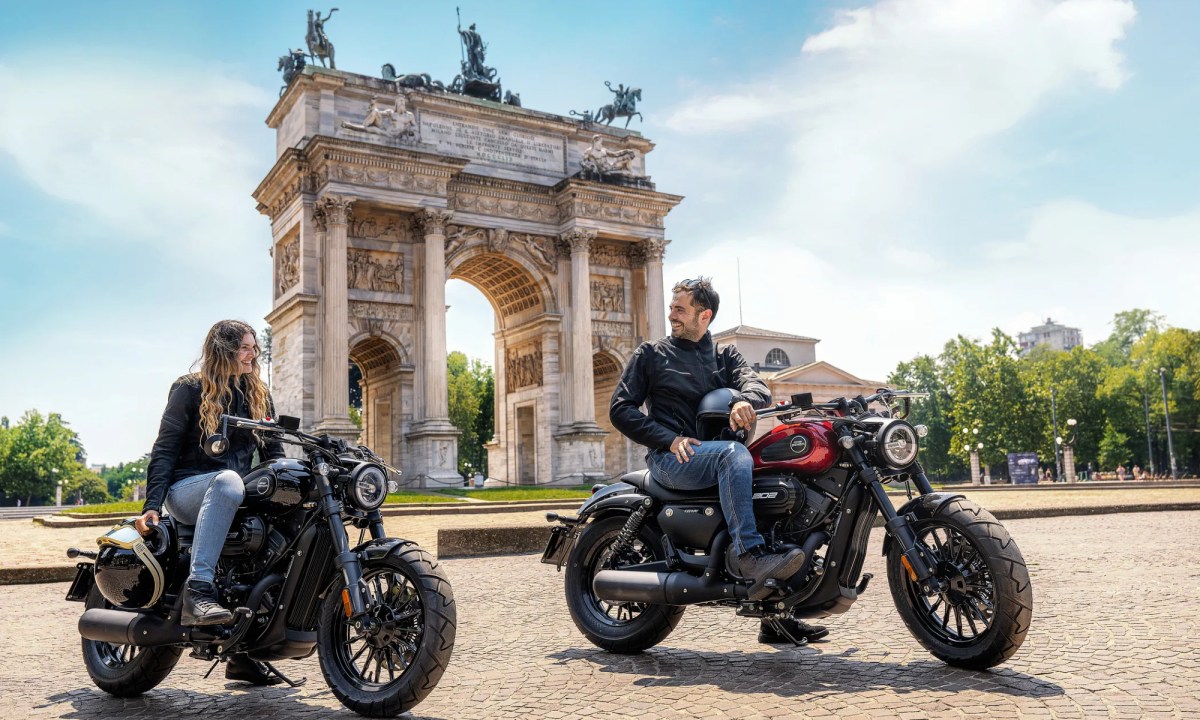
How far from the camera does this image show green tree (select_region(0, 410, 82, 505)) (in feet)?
324

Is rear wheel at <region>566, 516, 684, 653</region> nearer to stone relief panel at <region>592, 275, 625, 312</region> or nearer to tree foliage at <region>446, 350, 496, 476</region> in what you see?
stone relief panel at <region>592, 275, 625, 312</region>

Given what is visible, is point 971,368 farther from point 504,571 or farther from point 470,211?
point 504,571

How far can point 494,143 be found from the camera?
130 feet

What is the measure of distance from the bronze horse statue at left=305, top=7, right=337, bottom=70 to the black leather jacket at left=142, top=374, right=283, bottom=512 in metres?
34.8

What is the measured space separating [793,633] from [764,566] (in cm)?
103

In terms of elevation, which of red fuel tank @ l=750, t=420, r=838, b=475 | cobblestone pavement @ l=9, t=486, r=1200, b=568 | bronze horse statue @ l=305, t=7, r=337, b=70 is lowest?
cobblestone pavement @ l=9, t=486, r=1200, b=568

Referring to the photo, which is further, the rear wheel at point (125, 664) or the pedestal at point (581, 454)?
the pedestal at point (581, 454)

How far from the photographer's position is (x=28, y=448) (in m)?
100

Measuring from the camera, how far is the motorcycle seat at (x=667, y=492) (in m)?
5.57

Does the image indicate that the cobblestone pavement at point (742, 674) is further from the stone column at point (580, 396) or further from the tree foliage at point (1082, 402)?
the tree foliage at point (1082, 402)

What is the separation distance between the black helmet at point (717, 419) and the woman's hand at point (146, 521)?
2.90m

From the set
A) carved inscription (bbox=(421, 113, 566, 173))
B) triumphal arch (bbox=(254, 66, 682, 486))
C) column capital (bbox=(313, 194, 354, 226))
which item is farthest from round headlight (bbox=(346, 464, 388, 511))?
carved inscription (bbox=(421, 113, 566, 173))

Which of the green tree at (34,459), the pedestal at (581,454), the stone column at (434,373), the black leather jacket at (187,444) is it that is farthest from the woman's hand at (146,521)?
the green tree at (34,459)

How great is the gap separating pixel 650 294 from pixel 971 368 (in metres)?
46.2
